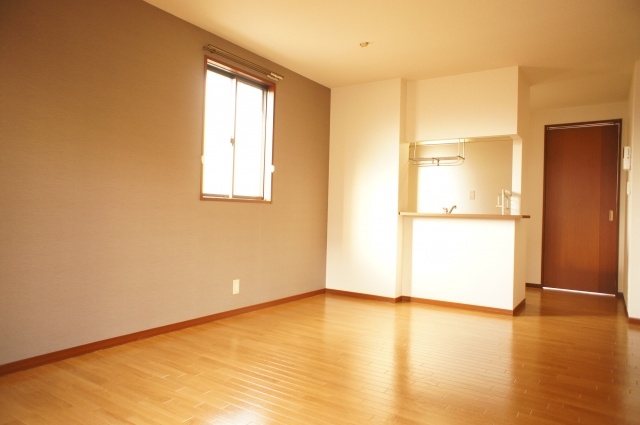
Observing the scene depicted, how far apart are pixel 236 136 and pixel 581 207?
4.95 metres

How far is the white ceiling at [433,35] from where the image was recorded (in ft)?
10.2

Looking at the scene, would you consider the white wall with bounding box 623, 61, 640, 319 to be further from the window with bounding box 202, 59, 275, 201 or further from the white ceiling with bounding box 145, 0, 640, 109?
the window with bounding box 202, 59, 275, 201

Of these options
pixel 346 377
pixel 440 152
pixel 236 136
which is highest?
pixel 440 152

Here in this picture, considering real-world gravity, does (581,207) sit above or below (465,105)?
below

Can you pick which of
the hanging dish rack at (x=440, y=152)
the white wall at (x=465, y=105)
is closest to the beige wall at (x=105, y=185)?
the white wall at (x=465, y=105)

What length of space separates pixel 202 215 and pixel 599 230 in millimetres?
5373

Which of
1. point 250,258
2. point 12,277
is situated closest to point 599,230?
point 250,258

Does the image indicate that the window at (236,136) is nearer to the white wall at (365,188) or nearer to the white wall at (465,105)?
the white wall at (365,188)

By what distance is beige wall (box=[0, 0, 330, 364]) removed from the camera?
2469 millimetres

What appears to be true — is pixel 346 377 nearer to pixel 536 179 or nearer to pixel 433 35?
pixel 433 35

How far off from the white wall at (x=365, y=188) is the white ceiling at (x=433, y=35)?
37 centimetres

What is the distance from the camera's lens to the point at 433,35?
11.8 feet

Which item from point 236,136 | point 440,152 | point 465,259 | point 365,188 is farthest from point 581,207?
point 236,136

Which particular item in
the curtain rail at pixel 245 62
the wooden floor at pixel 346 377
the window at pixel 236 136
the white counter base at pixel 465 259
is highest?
the curtain rail at pixel 245 62
